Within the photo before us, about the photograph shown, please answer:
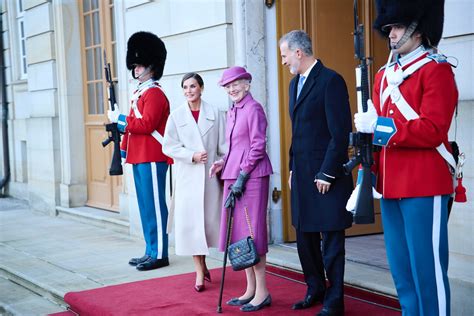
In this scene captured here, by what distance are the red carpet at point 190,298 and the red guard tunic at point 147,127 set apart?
1.13 metres

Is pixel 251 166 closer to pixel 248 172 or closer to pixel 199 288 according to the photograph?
pixel 248 172

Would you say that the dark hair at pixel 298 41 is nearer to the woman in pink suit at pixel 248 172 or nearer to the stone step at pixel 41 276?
the woman in pink suit at pixel 248 172

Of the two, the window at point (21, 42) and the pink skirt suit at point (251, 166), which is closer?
the pink skirt suit at point (251, 166)

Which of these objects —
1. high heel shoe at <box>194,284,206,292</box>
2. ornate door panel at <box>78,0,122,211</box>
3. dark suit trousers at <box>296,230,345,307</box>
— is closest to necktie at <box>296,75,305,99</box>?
dark suit trousers at <box>296,230,345,307</box>

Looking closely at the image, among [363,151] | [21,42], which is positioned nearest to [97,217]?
[21,42]

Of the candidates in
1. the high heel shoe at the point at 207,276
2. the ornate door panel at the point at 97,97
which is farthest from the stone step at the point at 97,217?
the high heel shoe at the point at 207,276

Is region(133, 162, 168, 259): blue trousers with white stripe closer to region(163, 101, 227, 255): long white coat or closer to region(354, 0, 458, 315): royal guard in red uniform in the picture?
region(163, 101, 227, 255): long white coat

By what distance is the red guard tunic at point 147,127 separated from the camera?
621cm

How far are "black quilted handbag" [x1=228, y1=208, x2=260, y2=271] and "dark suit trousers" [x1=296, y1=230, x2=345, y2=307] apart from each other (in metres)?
0.34

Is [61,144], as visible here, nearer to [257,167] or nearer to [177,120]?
[177,120]

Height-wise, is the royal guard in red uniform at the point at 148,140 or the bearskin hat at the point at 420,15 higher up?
the bearskin hat at the point at 420,15

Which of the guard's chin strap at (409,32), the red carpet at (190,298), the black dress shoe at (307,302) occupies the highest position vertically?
the guard's chin strap at (409,32)

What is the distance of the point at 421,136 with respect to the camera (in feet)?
11.0

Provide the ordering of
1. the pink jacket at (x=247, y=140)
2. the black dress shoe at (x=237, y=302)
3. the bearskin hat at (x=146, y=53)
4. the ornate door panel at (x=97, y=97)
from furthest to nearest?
the ornate door panel at (x=97, y=97), the bearskin hat at (x=146, y=53), the black dress shoe at (x=237, y=302), the pink jacket at (x=247, y=140)
